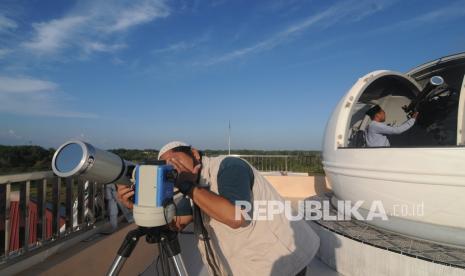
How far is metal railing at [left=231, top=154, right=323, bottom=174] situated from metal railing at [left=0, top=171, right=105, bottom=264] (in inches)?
404

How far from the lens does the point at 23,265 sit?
2.52m

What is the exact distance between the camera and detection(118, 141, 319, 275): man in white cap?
1.73 metres

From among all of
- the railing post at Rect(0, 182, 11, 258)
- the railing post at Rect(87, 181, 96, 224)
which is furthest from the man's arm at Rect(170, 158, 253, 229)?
the railing post at Rect(87, 181, 96, 224)

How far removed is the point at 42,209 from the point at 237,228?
1916mm

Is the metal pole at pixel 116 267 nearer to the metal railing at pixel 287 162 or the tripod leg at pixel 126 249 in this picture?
the tripod leg at pixel 126 249

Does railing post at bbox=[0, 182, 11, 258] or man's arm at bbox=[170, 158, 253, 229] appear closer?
man's arm at bbox=[170, 158, 253, 229]

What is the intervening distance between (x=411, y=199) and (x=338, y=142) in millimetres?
1410

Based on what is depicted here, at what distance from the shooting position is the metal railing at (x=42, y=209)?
243cm

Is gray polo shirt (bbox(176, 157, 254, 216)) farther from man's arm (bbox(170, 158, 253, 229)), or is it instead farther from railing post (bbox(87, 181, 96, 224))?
railing post (bbox(87, 181, 96, 224))

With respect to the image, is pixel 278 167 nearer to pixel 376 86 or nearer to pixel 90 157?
pixel 376 86

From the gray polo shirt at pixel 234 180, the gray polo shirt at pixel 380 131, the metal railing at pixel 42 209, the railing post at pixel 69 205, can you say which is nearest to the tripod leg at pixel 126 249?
the gray polo shirt at pixel 234 180

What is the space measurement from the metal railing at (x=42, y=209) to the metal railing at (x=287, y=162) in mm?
10267

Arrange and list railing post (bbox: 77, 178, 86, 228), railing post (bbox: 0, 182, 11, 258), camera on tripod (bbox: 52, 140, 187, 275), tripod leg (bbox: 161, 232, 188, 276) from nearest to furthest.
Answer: camera on tripod (bbox: 52, 140, 187, 275) → tripod leg (bbox: 161, 232, 188, 276) → railing post (bbox: 0, 182, 11, 258) → railing post (bbox: 77, 178, 86, 228)

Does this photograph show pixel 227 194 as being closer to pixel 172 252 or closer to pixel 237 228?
pixel 237 228
